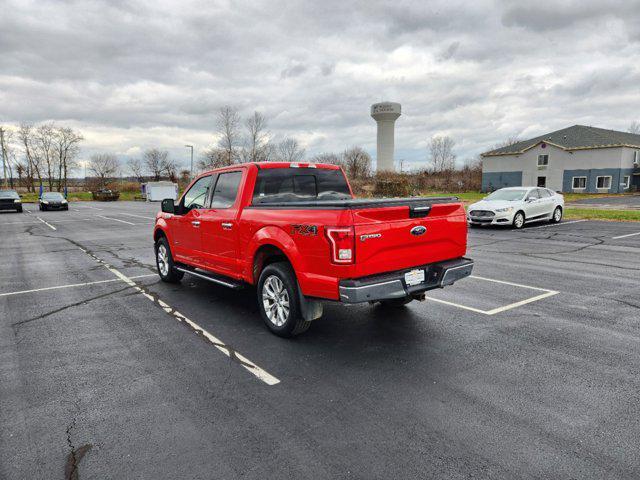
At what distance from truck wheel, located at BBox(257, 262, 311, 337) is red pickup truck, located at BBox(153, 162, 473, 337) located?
0.01 metres

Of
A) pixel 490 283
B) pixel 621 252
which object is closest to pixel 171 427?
pixel 490 283

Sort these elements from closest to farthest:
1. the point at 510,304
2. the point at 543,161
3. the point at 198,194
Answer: the point at 510,304 → the point at 198,194 → the point at 543,161

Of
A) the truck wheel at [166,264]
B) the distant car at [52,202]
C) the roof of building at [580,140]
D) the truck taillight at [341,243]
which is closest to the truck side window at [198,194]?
the truck wheel at [166,264]

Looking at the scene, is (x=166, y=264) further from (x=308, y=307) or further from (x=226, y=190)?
→ (x=308, y=307)

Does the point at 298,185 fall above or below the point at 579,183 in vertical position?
below

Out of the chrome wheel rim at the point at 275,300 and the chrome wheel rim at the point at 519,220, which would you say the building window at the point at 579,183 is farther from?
the chrome wheel rim at the point at 275,300

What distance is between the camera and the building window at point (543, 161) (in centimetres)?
5130

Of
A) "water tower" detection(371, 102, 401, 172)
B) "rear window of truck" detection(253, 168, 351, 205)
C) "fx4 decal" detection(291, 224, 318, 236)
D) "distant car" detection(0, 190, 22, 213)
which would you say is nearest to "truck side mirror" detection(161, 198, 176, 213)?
"rear window of truck" detection(253, 168, 351, 205)

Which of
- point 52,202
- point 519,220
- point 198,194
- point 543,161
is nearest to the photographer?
Result: point 198,194

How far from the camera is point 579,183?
49.0 metres

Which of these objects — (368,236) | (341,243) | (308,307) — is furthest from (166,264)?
(368,236)

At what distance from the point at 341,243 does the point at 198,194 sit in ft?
11.5

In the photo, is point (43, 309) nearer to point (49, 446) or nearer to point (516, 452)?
point (49, 446)

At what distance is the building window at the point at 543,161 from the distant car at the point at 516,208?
125 feet
